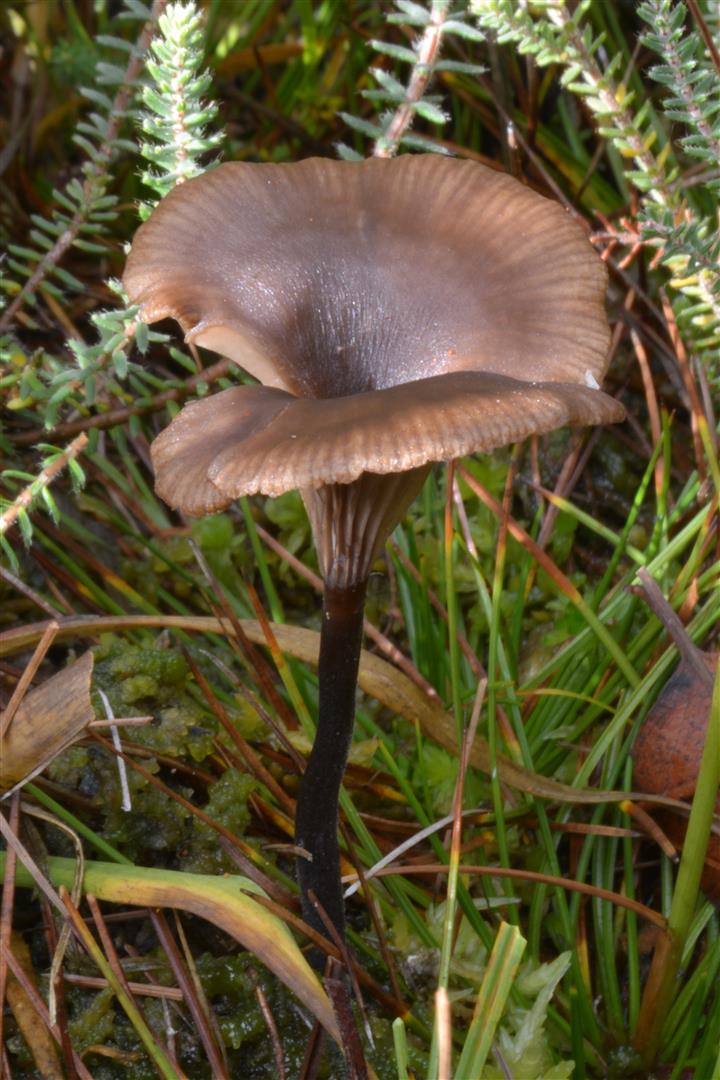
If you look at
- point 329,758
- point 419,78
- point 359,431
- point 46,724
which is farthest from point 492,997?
point 419,78

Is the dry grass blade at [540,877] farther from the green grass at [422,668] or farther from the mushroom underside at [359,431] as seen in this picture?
the mushroom underside at [359,431]

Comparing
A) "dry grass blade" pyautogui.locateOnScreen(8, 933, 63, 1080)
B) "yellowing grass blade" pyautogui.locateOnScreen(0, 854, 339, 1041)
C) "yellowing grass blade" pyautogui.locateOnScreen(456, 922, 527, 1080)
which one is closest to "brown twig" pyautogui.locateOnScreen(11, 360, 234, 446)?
"yellowing grass blade" pyautogui.locateOnScreen(0, 854, 339, 1041)

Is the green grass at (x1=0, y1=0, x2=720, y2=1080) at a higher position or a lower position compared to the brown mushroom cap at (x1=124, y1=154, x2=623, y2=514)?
lower

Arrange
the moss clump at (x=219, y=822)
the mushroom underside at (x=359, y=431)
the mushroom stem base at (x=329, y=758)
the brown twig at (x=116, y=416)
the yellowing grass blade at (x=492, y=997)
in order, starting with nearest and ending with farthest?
the mushroom underside at (x=359, y=431) < the yellowing grass blade at (x=492, y=997) < the mushroom stem base at (x=329, y=758) < the moss clump at (x=219, y=822) < the brown twig at (x=116, y=416)

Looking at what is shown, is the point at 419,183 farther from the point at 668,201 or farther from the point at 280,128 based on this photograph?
the point at 280,128

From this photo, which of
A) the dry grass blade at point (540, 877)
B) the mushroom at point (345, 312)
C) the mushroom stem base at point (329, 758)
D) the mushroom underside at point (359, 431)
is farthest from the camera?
the dry grass blade at point (540, 877)

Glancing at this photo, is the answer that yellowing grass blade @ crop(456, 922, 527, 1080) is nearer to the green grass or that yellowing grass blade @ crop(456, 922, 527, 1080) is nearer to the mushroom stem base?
the green grass

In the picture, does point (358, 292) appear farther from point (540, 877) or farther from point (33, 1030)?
point (33, 1030)

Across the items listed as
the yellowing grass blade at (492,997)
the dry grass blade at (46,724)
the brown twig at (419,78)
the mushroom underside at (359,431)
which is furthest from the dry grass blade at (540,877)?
the brown twig at (419,78)
